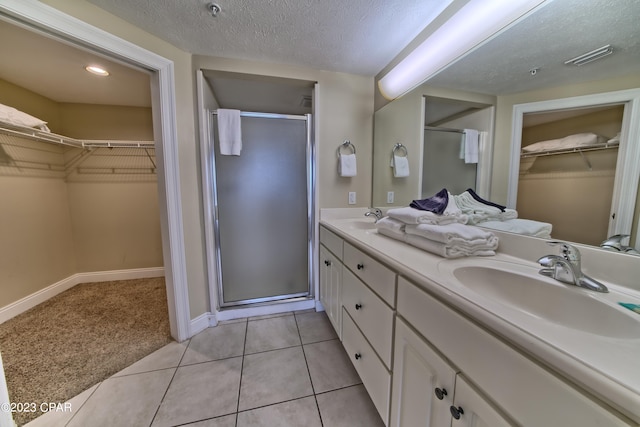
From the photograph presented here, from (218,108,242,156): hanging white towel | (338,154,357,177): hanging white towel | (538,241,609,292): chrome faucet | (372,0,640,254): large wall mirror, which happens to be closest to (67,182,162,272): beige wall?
(218,108,242,156): hanging white towel

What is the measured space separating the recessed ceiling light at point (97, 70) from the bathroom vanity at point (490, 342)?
7.97 ft

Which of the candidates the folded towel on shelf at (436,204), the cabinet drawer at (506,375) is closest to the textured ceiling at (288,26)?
the folded towel on shelf at (436,204)

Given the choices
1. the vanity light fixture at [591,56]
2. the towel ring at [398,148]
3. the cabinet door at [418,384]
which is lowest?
the cabinet door at [418,384]

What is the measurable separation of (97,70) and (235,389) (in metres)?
2.60

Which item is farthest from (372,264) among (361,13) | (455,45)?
(361,13)

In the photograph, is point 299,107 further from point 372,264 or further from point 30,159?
point 30,159

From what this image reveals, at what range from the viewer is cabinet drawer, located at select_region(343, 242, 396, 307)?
872 mm

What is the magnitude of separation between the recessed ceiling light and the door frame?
28.5 inches

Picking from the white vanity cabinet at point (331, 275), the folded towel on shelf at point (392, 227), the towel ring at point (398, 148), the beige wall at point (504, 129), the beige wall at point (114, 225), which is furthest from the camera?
the beige wall at point (114, 225)

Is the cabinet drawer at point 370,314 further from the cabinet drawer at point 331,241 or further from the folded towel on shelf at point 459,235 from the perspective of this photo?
the folded towel on shelf at point 459,235

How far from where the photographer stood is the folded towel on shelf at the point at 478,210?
102 cm

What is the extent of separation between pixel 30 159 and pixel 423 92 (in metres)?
3.48

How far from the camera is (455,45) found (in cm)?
113

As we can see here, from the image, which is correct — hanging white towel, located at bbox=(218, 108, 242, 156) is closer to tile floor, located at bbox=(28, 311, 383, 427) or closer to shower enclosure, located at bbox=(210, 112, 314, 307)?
shower enclosure, located at bbox=(210, 112, 314, 307)
